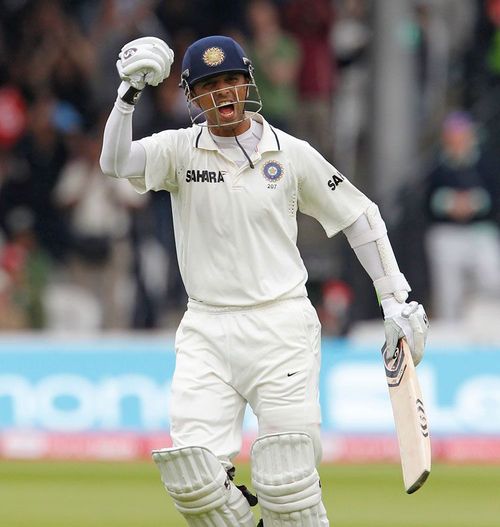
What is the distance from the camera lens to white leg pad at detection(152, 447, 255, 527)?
517 cm

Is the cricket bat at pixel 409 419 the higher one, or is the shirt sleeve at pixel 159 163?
the shirt sleeve at pixel 159 163

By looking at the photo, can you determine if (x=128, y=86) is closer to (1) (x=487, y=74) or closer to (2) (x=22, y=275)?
(2) (x=22, y=275)

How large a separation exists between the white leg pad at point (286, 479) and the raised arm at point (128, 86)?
41.3 inches

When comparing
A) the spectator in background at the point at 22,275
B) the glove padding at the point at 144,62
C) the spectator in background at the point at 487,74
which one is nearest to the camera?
the glove padding at the point at 144,62

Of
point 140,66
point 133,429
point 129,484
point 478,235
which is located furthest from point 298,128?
point 140,66

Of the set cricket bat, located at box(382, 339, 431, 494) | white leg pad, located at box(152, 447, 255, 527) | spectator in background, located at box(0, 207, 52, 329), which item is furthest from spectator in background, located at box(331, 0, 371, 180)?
white leg pad, located at box(152, 447, 255, 527)

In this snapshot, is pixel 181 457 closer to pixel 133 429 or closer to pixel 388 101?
pixel 133 429

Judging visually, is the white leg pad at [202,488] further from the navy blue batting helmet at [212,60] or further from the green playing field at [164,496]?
the green playing field at [164,496]

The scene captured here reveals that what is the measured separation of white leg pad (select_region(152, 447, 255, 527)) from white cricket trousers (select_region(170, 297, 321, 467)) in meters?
0.07

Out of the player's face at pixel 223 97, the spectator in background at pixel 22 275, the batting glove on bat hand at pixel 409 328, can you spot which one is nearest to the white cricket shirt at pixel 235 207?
the player's face at pixel 223 97

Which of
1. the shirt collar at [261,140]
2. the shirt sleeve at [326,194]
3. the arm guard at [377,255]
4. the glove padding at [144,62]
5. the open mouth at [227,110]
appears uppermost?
the glove padding at [144,62]

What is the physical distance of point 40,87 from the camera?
12.3 metres

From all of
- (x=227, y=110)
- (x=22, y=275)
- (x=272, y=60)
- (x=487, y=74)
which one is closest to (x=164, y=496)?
(x=22, y=275)

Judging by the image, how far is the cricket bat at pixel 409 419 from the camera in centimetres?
522
